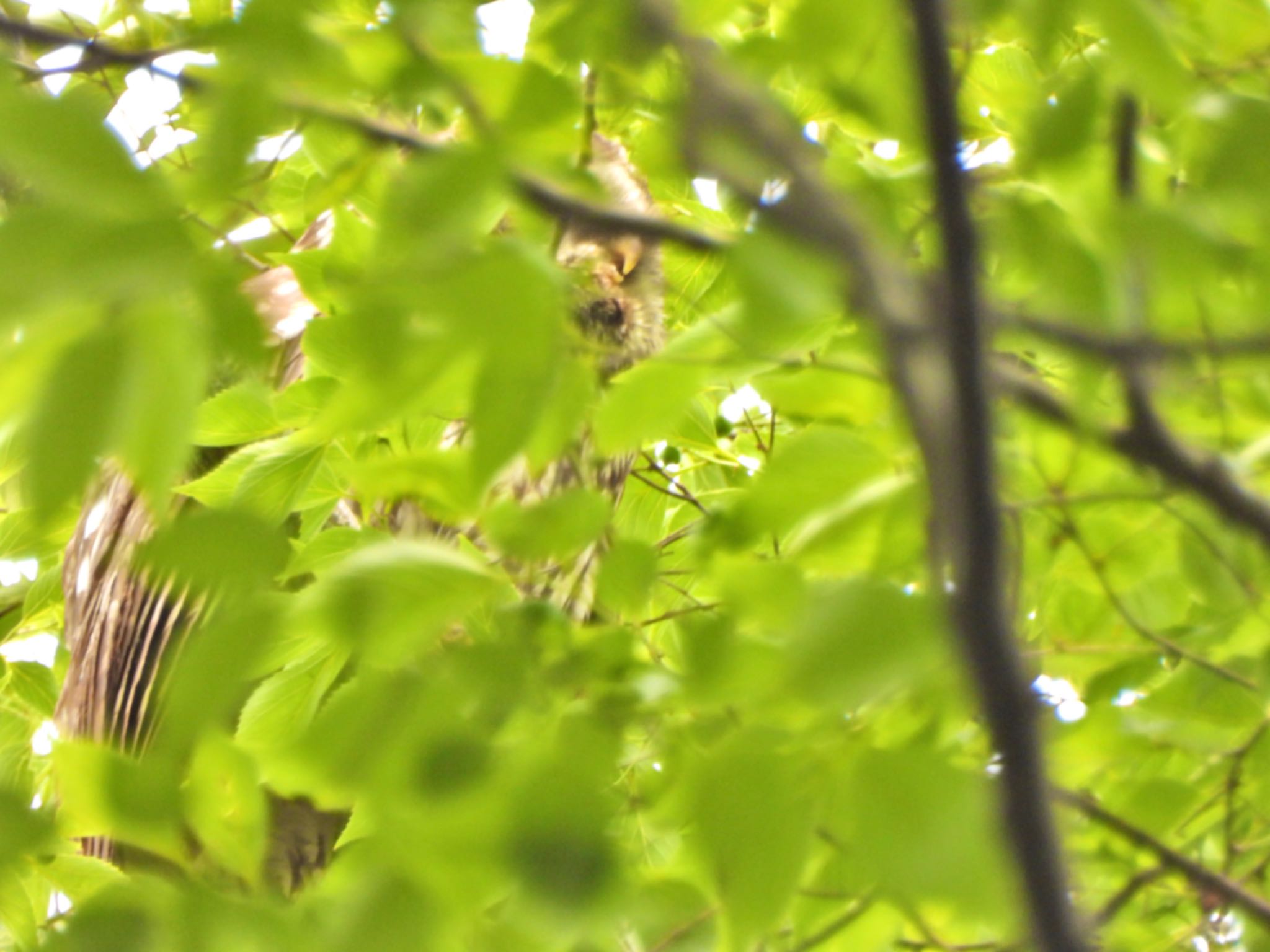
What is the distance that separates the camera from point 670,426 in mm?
681

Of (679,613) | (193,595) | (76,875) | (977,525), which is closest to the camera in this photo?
(977,525)

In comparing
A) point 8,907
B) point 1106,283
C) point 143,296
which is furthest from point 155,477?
point 8,907

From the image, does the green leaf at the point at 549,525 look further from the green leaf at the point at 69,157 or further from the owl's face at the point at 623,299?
the owl's face at the point at 623,299

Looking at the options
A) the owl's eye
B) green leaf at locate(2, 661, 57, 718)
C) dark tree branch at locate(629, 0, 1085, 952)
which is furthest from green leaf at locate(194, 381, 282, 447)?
green leaf at locate(2, 661, 57, 718)

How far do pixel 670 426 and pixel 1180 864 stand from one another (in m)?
0.45

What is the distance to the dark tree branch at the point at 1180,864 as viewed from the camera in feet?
2.42

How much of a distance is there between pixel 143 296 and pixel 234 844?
0.32m

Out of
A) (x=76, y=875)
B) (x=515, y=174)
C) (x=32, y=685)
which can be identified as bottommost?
(x=32, y=685)

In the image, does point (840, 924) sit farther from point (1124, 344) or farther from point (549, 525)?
point (1124, 344)

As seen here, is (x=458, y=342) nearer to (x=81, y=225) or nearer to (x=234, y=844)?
(x=81, y=225)

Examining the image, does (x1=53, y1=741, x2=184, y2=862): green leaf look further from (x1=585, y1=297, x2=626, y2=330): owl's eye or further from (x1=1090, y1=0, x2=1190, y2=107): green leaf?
(x1=585, y1=297, x2=626, y2=330): owl's eye

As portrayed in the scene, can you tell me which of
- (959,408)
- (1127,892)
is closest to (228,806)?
(959,408)

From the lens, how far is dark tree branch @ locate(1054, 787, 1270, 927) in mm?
738

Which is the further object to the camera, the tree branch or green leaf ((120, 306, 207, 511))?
green leaf ((120, 306, 207, 511))
